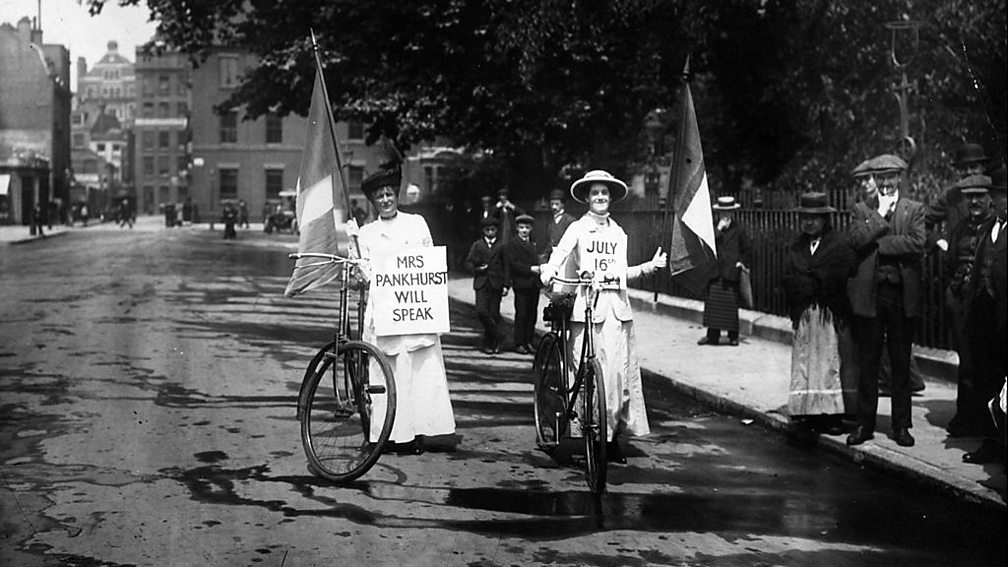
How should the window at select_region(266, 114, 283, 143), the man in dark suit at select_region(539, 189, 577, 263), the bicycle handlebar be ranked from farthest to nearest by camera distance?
the window at select_region(266, 114, 283, 143)
the man in dark suit at select_region(539, 189, 577, 263)
the bicycle handlebar

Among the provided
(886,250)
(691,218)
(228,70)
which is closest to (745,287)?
(886,250)

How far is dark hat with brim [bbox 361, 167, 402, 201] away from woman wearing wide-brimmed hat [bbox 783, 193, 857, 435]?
2.86m

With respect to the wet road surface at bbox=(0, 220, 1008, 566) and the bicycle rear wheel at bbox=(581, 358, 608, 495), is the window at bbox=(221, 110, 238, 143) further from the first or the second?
the bicycle rear wheel at bbox=(581, 358, 608, 495)

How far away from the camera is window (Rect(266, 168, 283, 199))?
234ft

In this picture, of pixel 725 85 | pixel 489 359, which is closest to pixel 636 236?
pixel 489 359

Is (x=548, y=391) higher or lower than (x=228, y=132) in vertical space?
lower

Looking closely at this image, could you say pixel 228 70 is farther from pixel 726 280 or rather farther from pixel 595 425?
pixel 595 425

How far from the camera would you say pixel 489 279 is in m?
13.6

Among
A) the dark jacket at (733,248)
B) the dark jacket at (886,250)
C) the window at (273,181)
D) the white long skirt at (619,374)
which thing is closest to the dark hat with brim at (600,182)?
the white long skirt at (619,374)

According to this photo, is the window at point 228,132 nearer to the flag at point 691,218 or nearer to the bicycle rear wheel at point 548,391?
the flag at point 691,218

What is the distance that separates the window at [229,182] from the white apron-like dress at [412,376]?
214ft

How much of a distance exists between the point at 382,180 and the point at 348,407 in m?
1.50

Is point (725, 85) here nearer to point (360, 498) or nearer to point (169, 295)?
point (169, 295)

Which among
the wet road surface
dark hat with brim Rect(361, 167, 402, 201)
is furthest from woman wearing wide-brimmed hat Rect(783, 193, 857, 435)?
dark hat with brim Rect(361, 167, 402, 201)
